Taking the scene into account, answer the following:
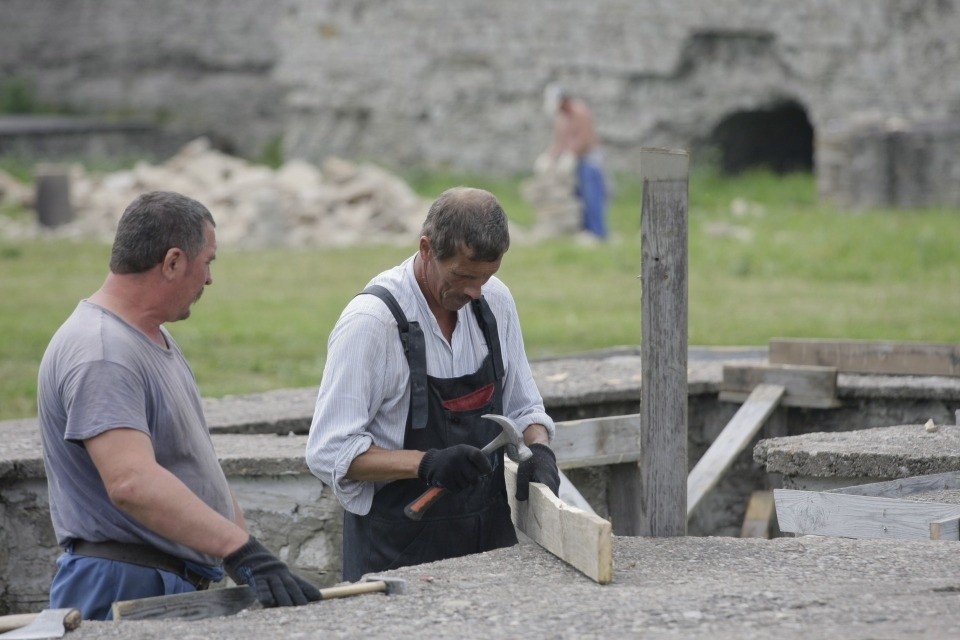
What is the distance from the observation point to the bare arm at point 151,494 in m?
3.44

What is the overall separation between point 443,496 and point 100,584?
42.7 inches

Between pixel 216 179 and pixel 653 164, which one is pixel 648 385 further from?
pixel 216 179

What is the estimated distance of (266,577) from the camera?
3594 mm

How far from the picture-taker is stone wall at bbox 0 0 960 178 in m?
17.4

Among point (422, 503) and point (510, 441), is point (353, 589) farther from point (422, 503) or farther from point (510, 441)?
point (510, 441)

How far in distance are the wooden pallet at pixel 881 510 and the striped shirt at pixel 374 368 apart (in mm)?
1157

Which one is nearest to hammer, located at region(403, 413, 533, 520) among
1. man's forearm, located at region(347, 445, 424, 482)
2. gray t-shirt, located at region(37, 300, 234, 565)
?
man's forearm, located at region(347, 445, 424, 482)

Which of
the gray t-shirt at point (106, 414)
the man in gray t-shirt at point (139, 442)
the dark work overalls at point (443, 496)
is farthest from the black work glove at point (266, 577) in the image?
the dark work overalls at point (443, 496)

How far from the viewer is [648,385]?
4371mm

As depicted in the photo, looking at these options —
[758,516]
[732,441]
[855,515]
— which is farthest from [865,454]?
[758,516]

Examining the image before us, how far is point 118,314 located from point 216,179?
47.1ft

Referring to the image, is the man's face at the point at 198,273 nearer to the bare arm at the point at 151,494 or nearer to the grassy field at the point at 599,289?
the bare arm at the point at 151,494

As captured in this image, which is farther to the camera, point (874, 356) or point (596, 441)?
point (874, 356)

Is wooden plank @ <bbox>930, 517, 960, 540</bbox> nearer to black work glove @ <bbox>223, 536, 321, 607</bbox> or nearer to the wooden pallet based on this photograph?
the wooden pallet
